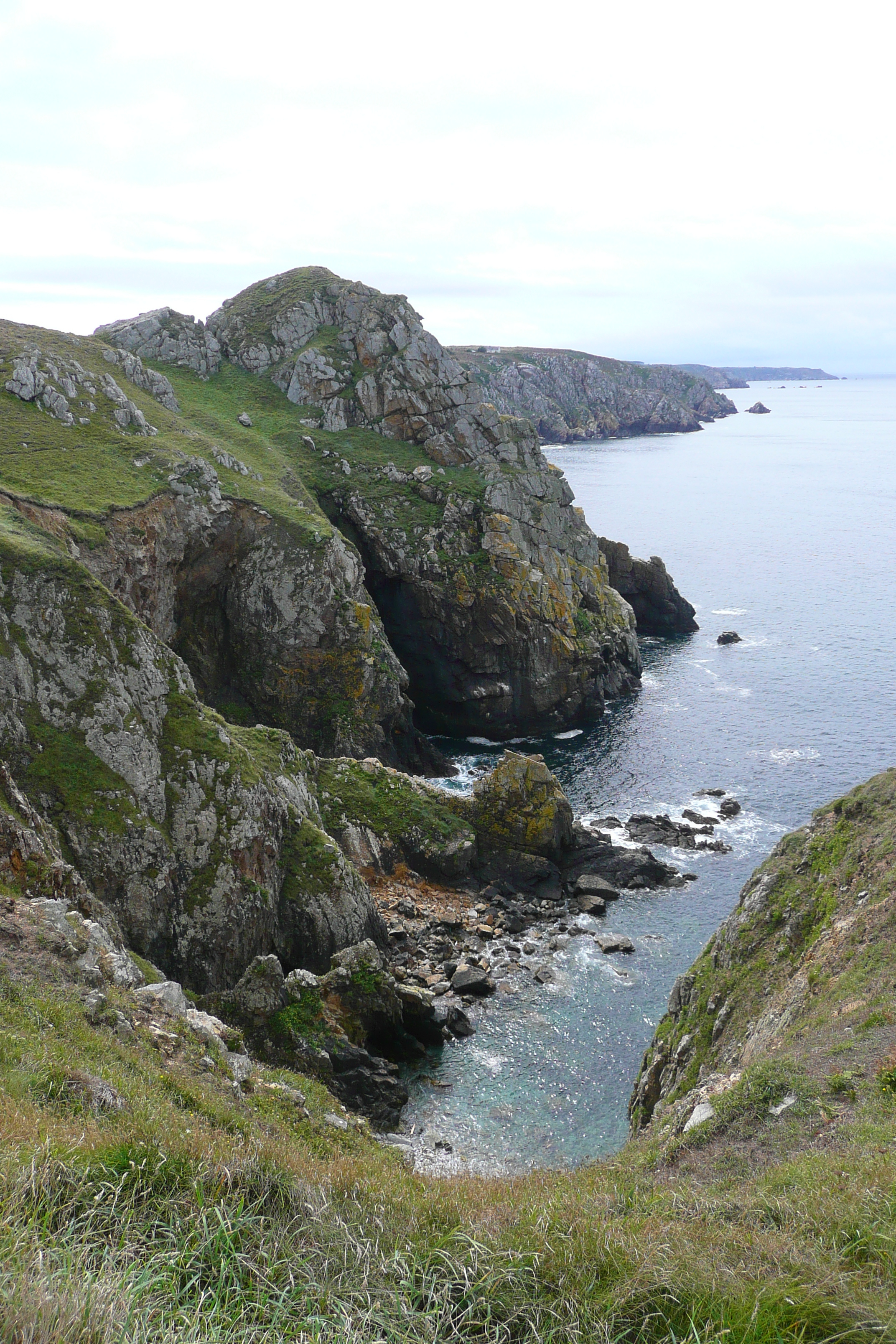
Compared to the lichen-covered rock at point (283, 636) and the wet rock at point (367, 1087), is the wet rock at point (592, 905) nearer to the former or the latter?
the wet rock at point (367, 1087)

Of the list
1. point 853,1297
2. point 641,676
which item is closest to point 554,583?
point 641,676

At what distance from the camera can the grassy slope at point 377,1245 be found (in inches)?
273

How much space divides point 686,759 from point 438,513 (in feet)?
103

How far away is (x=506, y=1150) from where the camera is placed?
28.4 m

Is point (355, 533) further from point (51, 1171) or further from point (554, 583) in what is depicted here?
point (51, 1171)

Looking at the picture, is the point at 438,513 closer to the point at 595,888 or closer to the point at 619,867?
the point at 619,867

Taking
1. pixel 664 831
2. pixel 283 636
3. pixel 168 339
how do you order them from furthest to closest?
pixel 168 339 < pixel 283 636 < pixel 664 831

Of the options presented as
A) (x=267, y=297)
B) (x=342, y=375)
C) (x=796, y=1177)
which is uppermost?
(x=267, y=297)

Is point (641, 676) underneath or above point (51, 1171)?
underneath

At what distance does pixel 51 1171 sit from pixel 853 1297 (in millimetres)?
8069

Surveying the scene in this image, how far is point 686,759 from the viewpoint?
62.0 metres

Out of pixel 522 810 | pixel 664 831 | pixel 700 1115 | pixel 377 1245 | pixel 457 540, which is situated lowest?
pixel 664 831

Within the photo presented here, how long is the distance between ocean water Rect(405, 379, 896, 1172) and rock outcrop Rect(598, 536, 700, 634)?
2.83 meters

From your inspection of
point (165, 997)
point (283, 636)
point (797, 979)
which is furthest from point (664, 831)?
point (165, 997)
